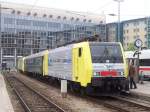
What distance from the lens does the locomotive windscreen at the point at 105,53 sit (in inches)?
858

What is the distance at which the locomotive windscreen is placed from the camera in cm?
2178

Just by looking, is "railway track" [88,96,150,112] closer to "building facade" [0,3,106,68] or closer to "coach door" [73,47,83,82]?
"coach door" [73,47,83,82]

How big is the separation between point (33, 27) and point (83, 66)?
100344 millimetres

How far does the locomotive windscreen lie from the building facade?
92.7 metres

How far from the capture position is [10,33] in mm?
118438

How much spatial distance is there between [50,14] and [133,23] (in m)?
22.3

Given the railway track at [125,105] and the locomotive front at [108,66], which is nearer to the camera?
the railway track at [125,105]

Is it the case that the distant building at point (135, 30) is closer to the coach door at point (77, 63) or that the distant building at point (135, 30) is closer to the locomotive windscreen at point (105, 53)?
the coach door at point (77, 63)

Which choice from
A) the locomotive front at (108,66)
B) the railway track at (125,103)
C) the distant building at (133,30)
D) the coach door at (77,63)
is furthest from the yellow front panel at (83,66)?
the distant building at (133,30)

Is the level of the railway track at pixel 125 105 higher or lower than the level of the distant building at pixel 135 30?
lower

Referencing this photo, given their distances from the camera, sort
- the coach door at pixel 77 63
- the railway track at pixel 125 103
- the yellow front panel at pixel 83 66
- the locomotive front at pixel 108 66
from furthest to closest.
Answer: the coach door at pixel 77 63, the yellow front panel at pixel 83 66, the locomotive front at pixel 108 66, the railway track at pixel 125 103

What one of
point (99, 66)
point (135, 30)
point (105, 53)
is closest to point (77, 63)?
point (105, 53)

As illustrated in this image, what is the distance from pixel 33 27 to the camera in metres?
121

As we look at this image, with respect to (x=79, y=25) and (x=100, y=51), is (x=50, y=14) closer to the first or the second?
(x=79, y=25)
